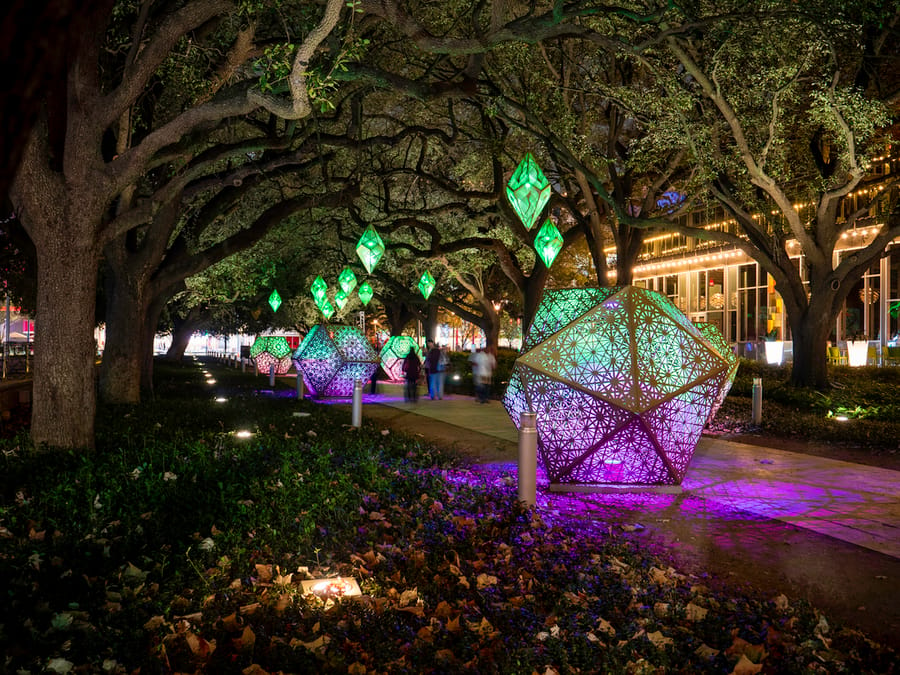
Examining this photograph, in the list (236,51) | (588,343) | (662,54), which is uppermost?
(662,54)

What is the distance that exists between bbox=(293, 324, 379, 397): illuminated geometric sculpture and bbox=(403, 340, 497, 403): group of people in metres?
1.51

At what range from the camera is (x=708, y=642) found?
13.5 feet

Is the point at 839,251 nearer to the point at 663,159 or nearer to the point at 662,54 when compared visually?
the point at 663,159

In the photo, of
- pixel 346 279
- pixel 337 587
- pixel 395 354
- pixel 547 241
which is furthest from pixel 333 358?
pixel 337 587

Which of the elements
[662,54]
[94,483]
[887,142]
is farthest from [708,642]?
[887,142]

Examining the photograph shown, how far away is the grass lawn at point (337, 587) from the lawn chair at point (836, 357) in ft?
87.9

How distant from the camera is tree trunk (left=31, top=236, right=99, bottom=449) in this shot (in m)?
8.30

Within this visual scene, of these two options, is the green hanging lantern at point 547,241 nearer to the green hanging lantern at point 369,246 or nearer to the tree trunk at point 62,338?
the green hanging lantern at point 369,246

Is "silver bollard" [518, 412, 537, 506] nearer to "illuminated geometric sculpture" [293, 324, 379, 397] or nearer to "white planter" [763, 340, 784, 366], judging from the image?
"illuminated geometric sculpture" [293, 324, 379, 397]

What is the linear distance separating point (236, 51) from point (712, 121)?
9.84 metres

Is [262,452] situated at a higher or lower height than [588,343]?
lower

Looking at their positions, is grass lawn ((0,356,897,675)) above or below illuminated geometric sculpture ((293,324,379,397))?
below

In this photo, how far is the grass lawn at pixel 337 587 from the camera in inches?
150

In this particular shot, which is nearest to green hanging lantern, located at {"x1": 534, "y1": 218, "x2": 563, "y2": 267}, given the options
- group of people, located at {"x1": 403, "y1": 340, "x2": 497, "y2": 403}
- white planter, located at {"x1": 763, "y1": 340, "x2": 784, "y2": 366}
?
group of people, located at {"x1": 403, "y1": 340, "x2": 497, "y2": 403}
